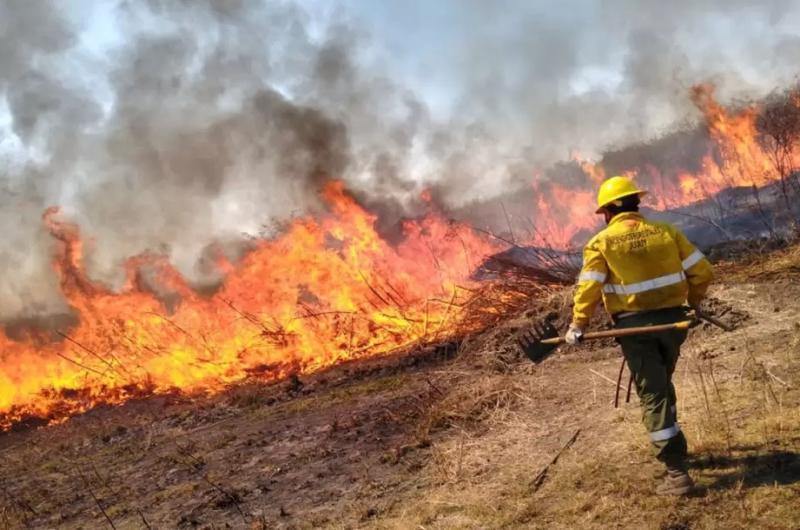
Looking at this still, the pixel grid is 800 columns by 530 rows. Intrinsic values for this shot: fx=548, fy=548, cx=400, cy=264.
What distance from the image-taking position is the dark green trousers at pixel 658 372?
3789 millimetres

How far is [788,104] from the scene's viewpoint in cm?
1878

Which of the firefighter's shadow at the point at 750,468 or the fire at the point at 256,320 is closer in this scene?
the firefighter's shadow at the point at 750,468

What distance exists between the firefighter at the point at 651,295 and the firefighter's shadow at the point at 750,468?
34 cm

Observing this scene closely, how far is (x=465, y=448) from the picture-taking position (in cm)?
558

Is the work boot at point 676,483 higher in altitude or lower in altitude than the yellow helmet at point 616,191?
lower

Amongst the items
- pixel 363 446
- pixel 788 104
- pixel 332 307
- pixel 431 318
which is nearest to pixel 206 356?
pixel 332 307

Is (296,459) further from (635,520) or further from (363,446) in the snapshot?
(635,520)

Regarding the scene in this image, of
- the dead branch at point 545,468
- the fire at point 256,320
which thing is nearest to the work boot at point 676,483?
the dead branch at point 545,468

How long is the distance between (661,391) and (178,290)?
14.2 m

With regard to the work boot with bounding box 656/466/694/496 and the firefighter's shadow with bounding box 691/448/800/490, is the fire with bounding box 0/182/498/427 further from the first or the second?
the work boot with bounding box 656/466/694/496

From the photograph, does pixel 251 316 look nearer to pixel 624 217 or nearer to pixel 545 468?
pixel 545 468

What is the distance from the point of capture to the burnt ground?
4.01m

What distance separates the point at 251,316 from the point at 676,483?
10434 mm

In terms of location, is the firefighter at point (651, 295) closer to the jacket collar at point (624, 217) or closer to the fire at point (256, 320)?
the jacket collar at point (624, 217)
